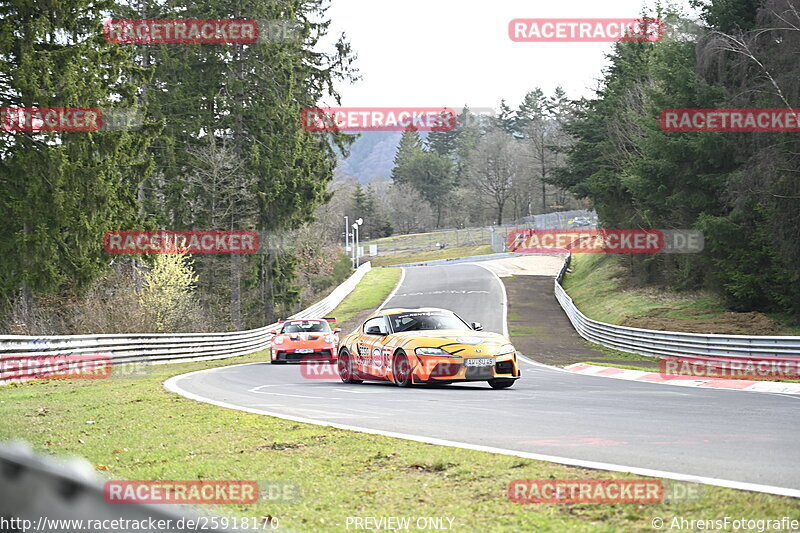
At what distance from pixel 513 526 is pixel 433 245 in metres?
119

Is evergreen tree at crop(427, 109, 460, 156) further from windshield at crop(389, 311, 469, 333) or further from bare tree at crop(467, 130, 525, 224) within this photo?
windshield at crop(389, 311, 469, 333)

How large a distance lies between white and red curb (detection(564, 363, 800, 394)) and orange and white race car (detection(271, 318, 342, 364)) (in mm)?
7777

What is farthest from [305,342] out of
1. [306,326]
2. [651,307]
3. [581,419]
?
[651,307]

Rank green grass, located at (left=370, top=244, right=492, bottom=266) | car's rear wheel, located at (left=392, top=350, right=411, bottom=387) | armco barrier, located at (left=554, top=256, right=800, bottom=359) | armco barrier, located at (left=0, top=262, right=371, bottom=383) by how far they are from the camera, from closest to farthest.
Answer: car's rear wheel, located at (left=392, top=350, right=411, bottom=387)
armco barrier, located at (left=0, top=262, right=371, bottom=383)
armco barrier, located at (left=554, top=256, right=800, bottom=359)
green grass, located at (left=370, top=244, right=492, bottom=266)

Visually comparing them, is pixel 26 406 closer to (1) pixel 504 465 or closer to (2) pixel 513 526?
(1) pixel 504 465

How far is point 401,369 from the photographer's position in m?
14.9

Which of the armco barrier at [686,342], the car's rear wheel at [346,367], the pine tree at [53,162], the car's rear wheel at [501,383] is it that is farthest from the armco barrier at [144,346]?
the armco barrier at [686,342]

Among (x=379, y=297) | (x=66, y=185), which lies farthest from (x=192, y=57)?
(x=379, y=297)

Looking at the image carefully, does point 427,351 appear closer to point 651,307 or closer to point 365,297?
point 651,307

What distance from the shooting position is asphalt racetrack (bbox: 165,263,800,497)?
20.9 feet

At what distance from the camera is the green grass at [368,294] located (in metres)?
57.0

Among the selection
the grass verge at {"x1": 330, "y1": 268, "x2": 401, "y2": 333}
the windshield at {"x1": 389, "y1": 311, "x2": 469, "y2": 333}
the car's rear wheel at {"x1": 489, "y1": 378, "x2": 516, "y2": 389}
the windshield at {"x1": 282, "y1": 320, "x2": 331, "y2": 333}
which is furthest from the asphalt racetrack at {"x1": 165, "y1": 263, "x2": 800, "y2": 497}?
the grass verge at {"x1": 330, "y1": 268, "x2": 401, "y2": 333}

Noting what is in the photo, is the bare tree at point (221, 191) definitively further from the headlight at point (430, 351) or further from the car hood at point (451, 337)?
the headlight at point (430, 351)

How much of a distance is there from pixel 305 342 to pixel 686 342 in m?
11.6
